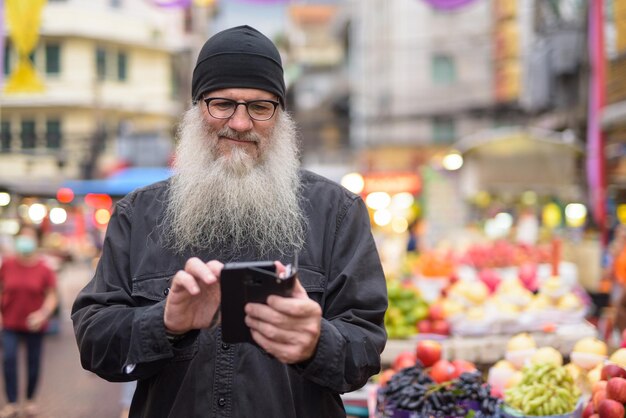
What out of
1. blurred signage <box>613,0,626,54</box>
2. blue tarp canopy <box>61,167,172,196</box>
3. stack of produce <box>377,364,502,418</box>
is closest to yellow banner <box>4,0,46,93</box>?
stack of produce <box>377,364,502,418</box>

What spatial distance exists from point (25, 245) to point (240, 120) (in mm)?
6371

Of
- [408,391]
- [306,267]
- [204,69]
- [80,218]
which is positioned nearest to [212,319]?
[306,267]

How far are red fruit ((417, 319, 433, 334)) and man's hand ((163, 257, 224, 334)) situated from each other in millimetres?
4295

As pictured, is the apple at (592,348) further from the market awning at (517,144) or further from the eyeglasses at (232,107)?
the market awning at (517,144)

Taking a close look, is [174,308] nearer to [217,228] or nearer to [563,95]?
[217,228]

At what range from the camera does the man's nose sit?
2244 millimetres

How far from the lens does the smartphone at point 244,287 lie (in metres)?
1.79

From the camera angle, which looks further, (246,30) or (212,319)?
(246,30)

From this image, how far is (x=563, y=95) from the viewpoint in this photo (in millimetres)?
19031

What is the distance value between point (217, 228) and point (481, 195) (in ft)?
40.1

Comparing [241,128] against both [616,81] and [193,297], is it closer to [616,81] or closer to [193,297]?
[193,297]

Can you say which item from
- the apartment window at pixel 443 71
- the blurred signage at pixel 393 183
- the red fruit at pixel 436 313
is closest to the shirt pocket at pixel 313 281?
the red fruit at pixel 436 313

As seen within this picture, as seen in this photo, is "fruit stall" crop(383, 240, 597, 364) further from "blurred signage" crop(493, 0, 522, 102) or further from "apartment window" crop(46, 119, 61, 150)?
"apartment window" crop(46, 119, 61, 150)

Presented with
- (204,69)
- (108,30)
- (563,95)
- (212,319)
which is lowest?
(212,319)
